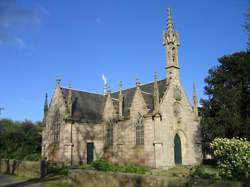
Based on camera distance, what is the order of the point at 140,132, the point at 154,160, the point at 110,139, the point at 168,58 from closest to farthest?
the point at 154,160
the point at 140,132
the point at 168,58
the point at 110,139

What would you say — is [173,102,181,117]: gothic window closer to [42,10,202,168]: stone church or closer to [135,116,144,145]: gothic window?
[42,10,202,168]: stone church

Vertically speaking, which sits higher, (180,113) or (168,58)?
(168,58)

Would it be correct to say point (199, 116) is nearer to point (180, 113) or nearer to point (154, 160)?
point (180, 113)

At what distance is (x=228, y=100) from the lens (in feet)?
104

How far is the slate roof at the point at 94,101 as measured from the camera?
35531mm

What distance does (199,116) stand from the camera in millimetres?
37531

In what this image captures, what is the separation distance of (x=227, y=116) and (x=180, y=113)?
18.7ft

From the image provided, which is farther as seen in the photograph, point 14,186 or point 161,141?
point 161,141

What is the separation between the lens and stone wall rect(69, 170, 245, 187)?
31.3ft

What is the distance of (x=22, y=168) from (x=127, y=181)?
1571 centimetres

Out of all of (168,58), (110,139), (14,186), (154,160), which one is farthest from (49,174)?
(168,58)

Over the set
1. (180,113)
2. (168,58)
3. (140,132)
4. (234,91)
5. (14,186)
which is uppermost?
→ (168,58)

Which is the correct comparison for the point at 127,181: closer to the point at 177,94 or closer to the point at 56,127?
the point at 177,94

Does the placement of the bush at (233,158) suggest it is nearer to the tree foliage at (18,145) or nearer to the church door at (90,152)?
the church door at (90,152)
